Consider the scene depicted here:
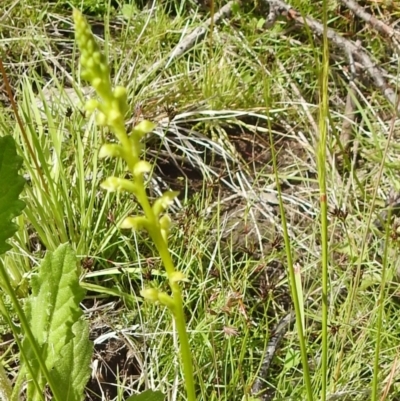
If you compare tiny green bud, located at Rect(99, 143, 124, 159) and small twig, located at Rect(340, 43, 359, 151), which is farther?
small twig, located at Rect(340, 43, 359, 151)

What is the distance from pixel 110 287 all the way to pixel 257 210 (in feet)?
1.73

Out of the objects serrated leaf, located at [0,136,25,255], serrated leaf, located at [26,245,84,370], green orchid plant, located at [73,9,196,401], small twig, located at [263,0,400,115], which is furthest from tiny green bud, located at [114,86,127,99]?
small twig, located at [263,0,400,115]

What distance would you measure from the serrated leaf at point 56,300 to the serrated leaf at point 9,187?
0.42 ft

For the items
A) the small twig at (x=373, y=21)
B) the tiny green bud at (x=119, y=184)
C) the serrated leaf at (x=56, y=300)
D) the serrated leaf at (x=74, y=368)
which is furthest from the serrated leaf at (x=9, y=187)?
the small twig at (x=373, y=21)

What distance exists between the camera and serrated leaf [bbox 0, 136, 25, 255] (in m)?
1.07

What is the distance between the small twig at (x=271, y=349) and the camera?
1513 mm

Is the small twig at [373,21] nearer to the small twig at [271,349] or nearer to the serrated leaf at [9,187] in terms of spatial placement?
the small twig at [271,349]

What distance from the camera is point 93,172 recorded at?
1.81 metres

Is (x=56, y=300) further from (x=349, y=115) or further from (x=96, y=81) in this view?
(x=349, y=115)

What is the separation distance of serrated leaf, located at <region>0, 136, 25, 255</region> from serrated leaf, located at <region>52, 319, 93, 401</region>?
0.28 metres

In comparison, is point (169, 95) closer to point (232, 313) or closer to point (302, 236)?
point (302, 236)

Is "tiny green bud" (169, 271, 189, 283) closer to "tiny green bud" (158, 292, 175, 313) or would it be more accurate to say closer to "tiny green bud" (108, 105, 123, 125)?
"tiny green bud" (158, 292, 175, 313)

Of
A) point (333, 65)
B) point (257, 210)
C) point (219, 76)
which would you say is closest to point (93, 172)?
point (257, 210)

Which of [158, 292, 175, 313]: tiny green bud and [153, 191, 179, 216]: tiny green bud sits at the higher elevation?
[153, 191, 179, 216]: tiny green bud
